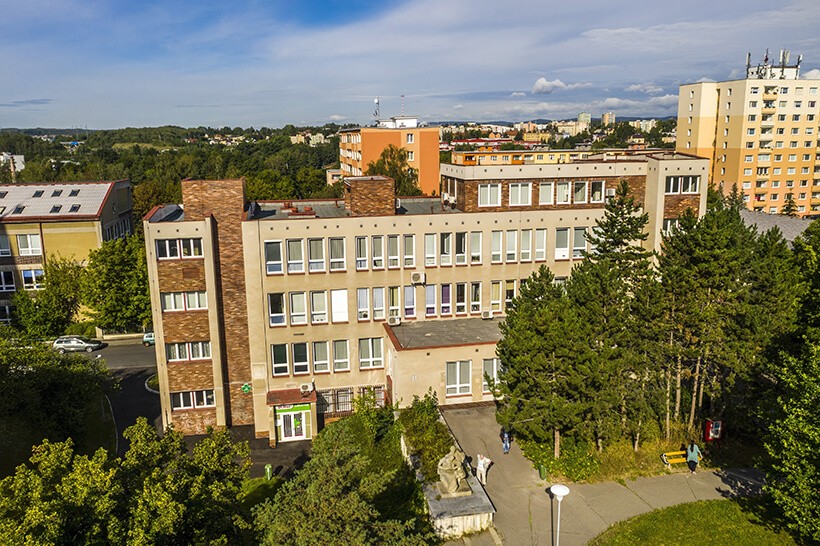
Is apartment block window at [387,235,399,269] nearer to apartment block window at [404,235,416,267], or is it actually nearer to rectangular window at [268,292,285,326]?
apartment block window at [404,235,416,267]

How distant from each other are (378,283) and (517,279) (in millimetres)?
8036

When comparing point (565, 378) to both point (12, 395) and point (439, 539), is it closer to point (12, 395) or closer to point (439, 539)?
point (439, 539)

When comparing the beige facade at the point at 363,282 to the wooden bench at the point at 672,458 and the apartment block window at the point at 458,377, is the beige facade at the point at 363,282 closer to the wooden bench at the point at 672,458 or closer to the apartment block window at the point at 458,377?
the apartment block window at the point at 458,377

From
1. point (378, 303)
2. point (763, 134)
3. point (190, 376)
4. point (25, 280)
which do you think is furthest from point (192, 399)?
point (763, 134)

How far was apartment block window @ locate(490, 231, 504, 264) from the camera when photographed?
34125 mm

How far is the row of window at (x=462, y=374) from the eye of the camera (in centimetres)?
3012

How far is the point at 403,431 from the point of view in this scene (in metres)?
27.2

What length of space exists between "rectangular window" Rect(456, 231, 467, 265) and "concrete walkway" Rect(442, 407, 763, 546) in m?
11.0

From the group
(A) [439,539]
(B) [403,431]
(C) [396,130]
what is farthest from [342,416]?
(C) [396,130]

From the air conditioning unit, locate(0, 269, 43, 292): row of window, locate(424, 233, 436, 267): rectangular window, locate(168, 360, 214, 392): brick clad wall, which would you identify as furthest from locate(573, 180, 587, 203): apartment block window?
locate(0, 269, 43, 292): row of window

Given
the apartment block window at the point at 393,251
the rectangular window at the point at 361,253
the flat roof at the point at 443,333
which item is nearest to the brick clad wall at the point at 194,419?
the flat roof at the point at 443,333

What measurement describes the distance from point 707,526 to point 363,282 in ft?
63.7

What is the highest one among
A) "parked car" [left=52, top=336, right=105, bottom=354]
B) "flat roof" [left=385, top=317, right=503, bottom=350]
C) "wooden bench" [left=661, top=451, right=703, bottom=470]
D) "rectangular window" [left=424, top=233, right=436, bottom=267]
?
"rectangular window" [left=424, top=233, right=436, bottom=267]

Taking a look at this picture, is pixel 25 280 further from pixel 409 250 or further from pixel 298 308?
pixel 409 250
